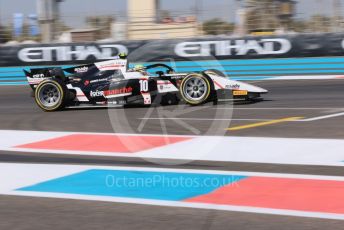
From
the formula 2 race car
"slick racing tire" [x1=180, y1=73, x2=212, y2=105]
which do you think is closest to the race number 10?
the formula 2 race car

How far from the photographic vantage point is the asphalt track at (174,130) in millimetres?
4324

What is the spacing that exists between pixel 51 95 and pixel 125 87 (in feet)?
5.39

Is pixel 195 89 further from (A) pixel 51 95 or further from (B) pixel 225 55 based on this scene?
(B) pixel 225 55

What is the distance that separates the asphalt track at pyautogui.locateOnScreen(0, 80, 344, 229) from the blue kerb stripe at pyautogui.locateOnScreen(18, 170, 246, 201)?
13.3 inches

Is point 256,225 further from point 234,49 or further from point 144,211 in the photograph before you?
point 234,49

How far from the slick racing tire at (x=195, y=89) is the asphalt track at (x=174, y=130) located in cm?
20

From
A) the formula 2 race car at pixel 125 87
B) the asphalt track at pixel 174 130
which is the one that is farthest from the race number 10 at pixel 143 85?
A: the asphalt track at pixel 174 130

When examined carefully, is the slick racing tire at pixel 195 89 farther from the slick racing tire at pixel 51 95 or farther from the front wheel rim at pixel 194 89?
the slick racing tire at pixel 51 95

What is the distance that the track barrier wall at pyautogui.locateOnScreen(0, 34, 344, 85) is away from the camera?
55.9 feet

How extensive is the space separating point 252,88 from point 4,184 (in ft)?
19.7

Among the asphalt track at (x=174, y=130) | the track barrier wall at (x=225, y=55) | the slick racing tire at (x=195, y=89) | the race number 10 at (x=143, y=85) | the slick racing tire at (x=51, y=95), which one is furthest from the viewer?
the track barrier wall at (x=225, y=55)

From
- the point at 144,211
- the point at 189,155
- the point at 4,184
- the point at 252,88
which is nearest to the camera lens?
the point at 144,211

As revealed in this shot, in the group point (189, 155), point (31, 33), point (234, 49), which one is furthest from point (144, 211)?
point (31, 33)

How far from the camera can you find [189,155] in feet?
22.3
